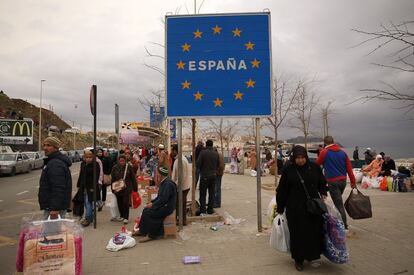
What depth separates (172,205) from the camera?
738 centimetres

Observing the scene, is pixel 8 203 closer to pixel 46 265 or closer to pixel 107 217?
pixel 107 217

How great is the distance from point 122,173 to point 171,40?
11.6 ft

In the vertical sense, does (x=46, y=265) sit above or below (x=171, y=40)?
below

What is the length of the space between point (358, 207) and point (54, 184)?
17.3ft

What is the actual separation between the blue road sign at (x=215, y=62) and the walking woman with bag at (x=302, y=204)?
9.42 ft

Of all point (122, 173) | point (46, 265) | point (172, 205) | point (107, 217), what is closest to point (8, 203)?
point (107, 217)

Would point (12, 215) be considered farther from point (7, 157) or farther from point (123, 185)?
point (7, 157)

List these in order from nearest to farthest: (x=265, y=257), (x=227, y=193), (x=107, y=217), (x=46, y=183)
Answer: (x=46, y=183), (x=265, y=257), (x=107, y=217), (x=227, y=193)

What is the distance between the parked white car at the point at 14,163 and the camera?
26484 millimetres

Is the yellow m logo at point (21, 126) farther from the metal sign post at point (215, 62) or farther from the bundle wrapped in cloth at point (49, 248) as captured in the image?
the bundle wrapped in cloth at point (49, 248)

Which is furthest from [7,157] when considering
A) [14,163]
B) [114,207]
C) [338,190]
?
[338,190]

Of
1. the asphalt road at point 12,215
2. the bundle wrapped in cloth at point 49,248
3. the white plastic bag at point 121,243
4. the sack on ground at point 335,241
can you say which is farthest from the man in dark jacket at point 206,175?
the bundle wrapped in cloth at point 49,248

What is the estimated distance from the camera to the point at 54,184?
5402 millimetres

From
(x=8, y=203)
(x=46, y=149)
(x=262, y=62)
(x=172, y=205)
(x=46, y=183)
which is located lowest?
(x=8, y=203)
